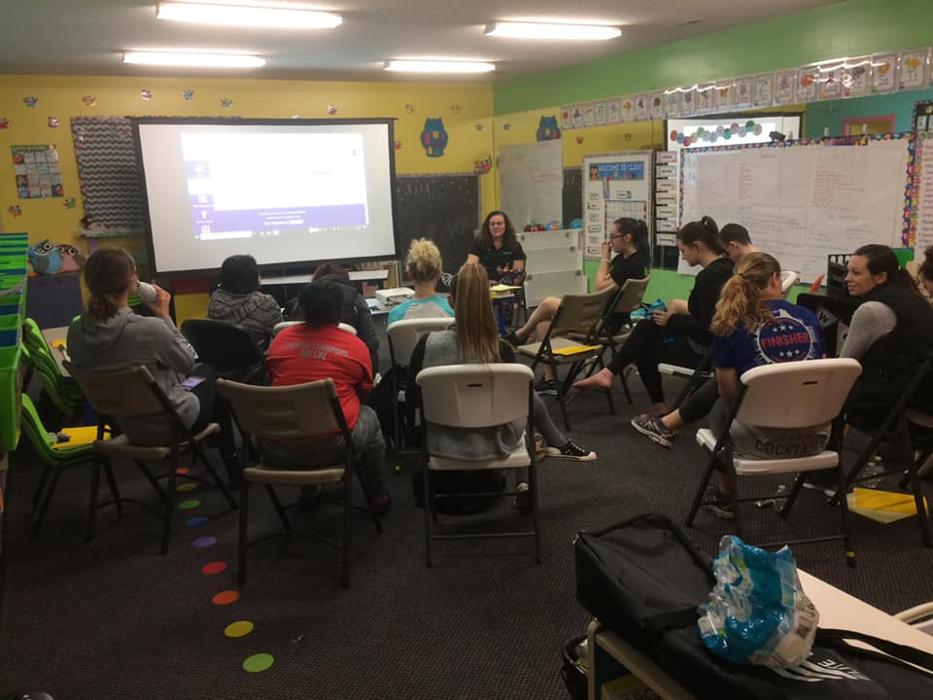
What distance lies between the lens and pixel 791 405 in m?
2.58

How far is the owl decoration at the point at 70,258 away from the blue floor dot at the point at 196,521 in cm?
430

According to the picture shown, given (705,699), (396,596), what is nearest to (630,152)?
(396,596)

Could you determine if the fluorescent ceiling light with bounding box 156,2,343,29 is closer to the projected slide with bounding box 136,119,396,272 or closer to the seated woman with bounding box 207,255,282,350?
the seated woman with bounding box 207,255,282,350

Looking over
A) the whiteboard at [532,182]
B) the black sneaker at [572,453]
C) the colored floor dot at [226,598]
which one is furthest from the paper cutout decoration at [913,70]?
the colored floor dot at [226,598]

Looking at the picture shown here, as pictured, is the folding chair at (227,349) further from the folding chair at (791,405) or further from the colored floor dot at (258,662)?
the folding chair at (791,405)

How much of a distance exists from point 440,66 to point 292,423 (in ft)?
18.0

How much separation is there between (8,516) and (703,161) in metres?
5.47

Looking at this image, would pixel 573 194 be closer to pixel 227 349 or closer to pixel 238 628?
pixel 227 349

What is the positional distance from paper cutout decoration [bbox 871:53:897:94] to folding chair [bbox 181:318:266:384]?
4.25m

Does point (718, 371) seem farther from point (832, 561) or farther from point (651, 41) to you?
point (651, 41)

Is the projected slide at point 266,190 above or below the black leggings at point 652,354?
above

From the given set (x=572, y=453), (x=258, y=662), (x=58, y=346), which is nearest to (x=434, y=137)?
(x=58, y=346)

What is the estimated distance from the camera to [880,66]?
4676 millimetres

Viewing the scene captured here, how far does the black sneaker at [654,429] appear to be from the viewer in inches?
160
